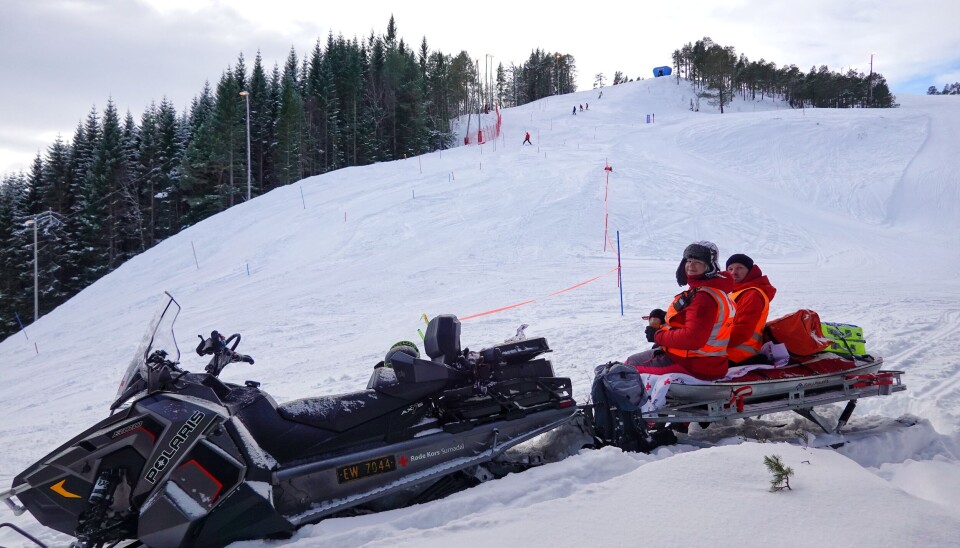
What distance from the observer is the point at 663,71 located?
7375cm

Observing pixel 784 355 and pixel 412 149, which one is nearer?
pixel 784 355

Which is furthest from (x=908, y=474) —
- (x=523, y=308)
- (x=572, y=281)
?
(x=572, y=281)

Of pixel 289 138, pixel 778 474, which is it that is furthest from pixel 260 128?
pixel 778 474

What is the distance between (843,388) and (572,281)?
270 inches

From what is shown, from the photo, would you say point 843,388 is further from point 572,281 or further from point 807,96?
point 807,96

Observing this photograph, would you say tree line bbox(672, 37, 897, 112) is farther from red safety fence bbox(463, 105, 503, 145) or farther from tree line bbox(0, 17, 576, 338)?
tree line bbox(0, 17, 576, 338)

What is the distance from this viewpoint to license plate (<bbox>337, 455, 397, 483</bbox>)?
2.97 meters

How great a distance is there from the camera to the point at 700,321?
3891 millimetres

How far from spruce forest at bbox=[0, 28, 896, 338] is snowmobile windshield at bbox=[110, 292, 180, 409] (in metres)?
31.1

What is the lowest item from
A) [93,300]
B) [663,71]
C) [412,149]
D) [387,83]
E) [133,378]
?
[93,300]

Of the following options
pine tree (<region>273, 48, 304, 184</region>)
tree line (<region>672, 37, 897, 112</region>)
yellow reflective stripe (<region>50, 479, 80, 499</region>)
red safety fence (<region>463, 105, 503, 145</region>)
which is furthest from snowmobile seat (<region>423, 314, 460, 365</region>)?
tree line (<region>672, 37, 897, 112</region>)

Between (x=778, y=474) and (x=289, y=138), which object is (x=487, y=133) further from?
(x=778, y=474)

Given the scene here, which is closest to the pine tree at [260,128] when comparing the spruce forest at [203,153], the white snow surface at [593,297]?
the spruce forest at [203,153]

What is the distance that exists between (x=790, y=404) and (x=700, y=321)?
3.07ft
